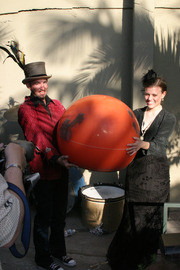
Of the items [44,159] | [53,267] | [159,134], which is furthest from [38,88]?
[53,267]

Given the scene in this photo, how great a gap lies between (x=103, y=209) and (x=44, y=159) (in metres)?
1.48

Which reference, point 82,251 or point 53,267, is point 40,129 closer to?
point 53,267

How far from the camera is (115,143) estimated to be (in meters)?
1.99

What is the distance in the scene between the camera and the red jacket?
2604 mm

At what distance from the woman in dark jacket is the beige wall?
1.76 m

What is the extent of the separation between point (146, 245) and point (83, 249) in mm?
1025

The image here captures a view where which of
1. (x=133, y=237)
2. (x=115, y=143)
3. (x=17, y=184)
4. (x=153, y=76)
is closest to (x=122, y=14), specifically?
(x=153, y=76)

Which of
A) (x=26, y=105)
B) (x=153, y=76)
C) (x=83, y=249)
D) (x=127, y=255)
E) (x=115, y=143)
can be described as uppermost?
(x=153, y=76)

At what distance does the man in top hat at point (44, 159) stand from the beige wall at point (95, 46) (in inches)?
69.8

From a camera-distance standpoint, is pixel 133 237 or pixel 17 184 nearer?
pixel 17 184

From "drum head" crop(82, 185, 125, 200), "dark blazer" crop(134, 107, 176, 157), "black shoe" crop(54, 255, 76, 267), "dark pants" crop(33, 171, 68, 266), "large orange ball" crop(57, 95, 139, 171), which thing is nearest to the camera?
"large orange ball" crop(57, 95, 139, 171)

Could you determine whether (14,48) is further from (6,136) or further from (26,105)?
(6,136)

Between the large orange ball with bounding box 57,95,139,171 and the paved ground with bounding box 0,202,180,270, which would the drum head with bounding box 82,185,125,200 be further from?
the large orange ball with bounding box 57,95,139,171

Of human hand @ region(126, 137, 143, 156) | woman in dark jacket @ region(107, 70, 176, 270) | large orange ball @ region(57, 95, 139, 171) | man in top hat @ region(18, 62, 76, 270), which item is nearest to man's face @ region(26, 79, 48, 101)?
man in top hat @ region(18, 62, 76, 270)
